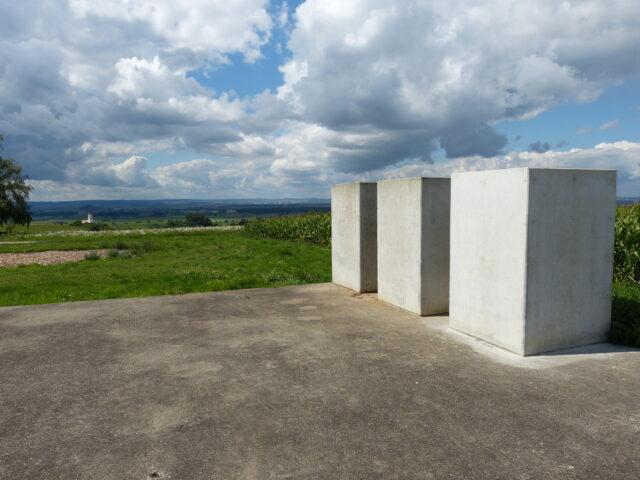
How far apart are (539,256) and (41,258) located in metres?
19.2

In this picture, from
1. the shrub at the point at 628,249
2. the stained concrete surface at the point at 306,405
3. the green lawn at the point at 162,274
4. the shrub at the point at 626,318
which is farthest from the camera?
the green lawn at the point at 162,274

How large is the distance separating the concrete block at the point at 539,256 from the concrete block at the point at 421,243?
98 cm

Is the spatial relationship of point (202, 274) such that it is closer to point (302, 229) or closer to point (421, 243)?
point (421, 243)

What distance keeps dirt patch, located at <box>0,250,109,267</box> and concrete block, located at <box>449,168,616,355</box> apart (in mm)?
16353

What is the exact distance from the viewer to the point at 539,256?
5043 millimetres

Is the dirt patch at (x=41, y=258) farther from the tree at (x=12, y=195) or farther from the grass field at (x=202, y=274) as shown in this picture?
the tree at (x=12, y=195)

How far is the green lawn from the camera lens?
10.2 metres

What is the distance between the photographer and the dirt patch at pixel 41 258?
17.0 metres

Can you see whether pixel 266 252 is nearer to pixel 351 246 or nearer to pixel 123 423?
pixel 351 246

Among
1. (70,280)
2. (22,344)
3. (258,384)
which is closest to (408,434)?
(258,384)

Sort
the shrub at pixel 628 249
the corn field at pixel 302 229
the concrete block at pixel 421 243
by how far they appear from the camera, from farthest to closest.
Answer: the corn field at pixel 302 229 < the shrub at pixel 628 249 < the concrete block at pixel 421 243

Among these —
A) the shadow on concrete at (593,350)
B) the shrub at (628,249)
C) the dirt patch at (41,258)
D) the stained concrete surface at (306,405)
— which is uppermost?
the shrub at (628,249)

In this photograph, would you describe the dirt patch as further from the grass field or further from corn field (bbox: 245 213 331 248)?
corn field (bbox: 245 213 331 248)

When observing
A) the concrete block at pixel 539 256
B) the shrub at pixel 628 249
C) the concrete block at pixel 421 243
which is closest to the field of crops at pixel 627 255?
the shrub at pixel 628 249
